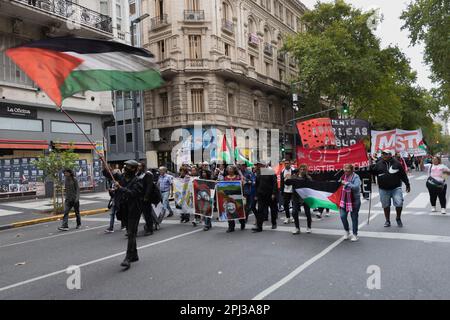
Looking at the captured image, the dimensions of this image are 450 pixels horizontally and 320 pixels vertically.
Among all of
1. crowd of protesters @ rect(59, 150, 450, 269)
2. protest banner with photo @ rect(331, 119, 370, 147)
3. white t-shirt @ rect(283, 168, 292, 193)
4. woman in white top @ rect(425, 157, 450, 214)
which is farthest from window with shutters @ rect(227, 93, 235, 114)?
woman in white top @ rect(425, 157, 450, 214)

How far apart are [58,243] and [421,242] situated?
7.65 meters

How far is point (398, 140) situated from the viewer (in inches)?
806

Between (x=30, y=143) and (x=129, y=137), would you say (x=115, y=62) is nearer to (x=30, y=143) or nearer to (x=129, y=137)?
(x=30, y=143)

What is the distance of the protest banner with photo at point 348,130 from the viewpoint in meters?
13.5

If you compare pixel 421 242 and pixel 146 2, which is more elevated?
pixel 146 2

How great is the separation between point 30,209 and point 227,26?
23.4 m

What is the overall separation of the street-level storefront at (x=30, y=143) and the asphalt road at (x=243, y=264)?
10506 mm

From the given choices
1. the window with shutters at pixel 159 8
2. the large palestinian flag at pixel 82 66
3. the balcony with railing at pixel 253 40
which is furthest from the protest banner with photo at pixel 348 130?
the balcony with railing at pixel 253 40

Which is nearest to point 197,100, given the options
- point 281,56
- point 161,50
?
point 161,50

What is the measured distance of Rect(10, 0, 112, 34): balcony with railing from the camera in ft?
59.6

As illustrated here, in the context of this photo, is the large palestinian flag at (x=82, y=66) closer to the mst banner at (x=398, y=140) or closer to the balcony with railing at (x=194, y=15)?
the mst banner at (x=398, y=140)
